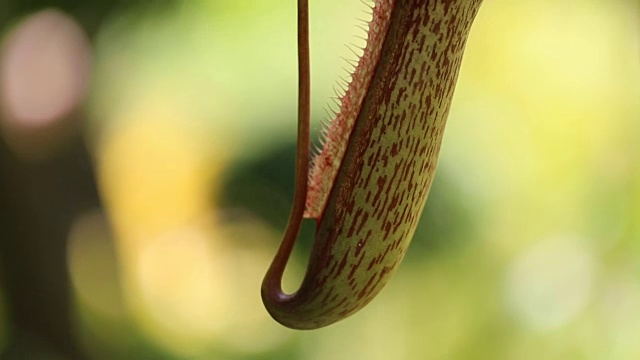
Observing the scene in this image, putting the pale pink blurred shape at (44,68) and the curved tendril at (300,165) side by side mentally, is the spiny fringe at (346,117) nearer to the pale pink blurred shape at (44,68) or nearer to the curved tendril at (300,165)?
the curved tendril at (300,165)

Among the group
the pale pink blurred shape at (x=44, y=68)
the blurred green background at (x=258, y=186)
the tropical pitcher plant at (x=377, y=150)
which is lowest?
the tropical pitcher plant at (x=377, y=150)

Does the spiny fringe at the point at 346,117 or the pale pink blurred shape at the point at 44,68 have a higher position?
Result: the pale pink blurred shape at the point at 44,68

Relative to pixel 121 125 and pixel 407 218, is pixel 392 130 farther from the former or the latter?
pixel 121 125

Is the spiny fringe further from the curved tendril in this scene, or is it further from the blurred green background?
the blurred green background

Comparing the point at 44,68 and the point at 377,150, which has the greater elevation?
the point at 44,68

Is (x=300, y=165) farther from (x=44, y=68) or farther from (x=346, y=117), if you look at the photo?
(x=44, y=68)

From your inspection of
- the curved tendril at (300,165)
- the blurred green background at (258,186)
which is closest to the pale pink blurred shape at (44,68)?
the blurred green background at (258,186)

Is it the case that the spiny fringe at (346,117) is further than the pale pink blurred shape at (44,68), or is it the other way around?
the pale pink blurred shape at (44,68)

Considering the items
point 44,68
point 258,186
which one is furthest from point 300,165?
point 44,68
